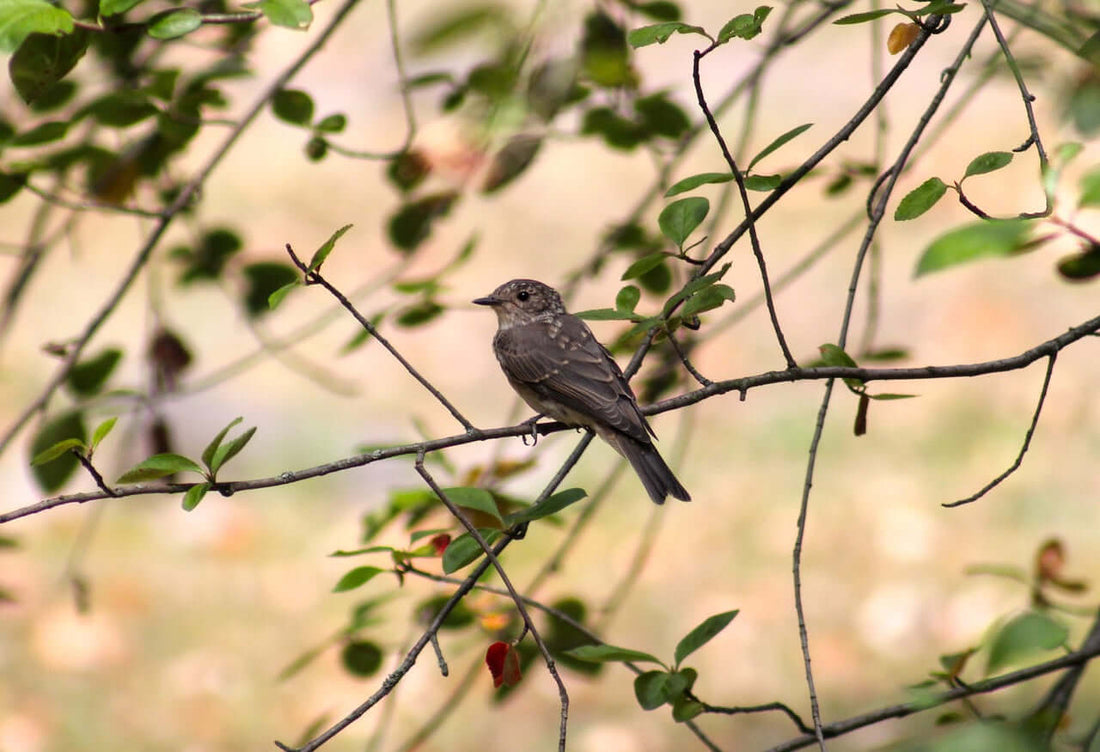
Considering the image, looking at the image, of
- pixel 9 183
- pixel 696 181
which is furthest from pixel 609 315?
pixel 9 183

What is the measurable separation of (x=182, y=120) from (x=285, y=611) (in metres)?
4.00

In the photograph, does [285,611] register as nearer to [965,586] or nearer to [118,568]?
[118,568]

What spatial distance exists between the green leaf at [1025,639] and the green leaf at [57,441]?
99.3 inches

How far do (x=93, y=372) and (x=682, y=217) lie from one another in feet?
6.12

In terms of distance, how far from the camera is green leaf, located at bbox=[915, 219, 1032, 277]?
3.20ft

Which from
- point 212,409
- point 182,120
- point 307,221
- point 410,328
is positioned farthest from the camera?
point 307,221

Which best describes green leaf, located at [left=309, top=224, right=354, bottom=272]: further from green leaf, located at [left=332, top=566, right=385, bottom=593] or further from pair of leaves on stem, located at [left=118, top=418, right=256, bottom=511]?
green leaf, located at [left=332, top=566, right=385, bottom=593]

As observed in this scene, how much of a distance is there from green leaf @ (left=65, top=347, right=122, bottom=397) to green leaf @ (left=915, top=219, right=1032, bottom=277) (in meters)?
2.73

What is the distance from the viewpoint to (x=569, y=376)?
3.89 m

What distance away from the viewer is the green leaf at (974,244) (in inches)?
38.4

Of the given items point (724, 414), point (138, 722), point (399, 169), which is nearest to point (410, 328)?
point (399, 169)

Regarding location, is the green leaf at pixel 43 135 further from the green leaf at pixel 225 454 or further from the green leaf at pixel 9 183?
the green leaf at pixel 225 454

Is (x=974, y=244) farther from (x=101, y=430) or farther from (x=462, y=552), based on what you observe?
(x=101, y=430)

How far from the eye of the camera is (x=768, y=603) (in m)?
6.26
